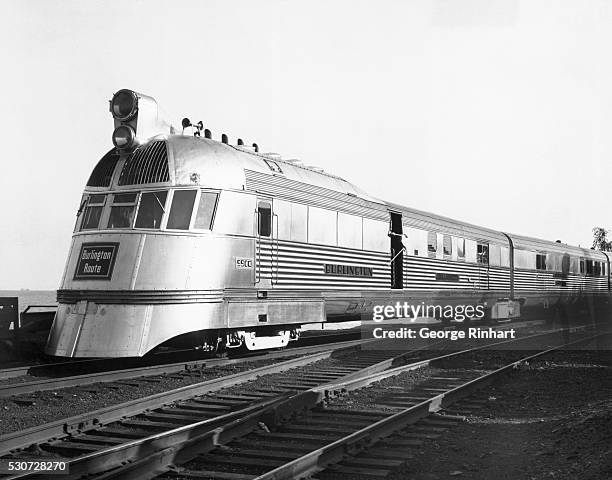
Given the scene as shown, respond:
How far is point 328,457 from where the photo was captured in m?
6.40

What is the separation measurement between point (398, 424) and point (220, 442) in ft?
7.09

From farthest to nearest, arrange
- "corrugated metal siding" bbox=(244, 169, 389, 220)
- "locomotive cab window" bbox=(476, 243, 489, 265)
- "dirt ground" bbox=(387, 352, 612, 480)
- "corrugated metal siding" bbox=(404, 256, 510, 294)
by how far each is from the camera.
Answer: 1. "locomotive cab window" bbox=(476, 243, 489, 265)
2. "corrugated metal siding" bbox=(404, 256, 510, 294)
3. "corrugated metal siding" bbox=(244, 169, 389, 220)
4. "dirt ground" bbox=(387, 352, 612, 480)

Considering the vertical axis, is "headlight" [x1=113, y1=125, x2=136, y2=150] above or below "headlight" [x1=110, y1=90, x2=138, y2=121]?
below

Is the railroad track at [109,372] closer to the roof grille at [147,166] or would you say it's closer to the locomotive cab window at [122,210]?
the locomotive cab window at [122,210]

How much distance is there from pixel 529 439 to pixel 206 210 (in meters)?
6.47

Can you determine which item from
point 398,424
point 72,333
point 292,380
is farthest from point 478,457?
point 72,333

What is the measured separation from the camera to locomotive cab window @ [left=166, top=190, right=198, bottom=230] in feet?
37.8

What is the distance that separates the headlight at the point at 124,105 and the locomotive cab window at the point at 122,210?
162 centimetres

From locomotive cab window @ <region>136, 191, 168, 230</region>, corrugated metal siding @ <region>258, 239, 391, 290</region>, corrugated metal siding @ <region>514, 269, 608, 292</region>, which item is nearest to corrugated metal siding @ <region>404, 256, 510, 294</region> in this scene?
corrugated metal siding @ <region>514, 269, 608, 292</region>

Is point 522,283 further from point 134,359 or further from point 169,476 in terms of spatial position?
point 169,476

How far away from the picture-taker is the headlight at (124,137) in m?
12.4

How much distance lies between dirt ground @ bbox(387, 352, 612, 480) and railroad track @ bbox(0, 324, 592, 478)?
3.58ft

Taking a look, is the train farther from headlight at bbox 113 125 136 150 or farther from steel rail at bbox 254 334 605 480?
steel rail at bbox 254 334 605 480

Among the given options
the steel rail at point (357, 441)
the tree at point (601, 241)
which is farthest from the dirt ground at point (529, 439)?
the tree at point (601, 241)
